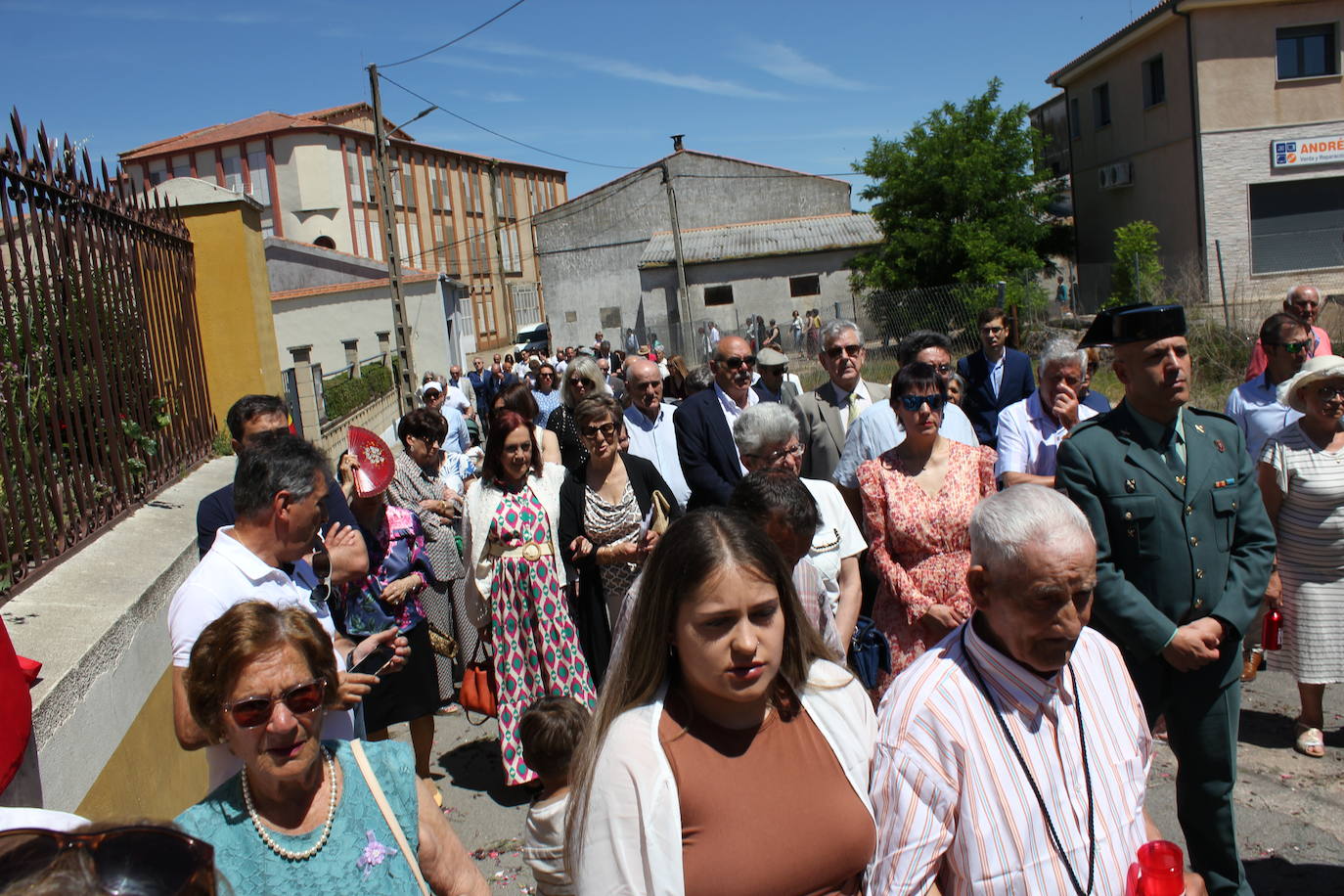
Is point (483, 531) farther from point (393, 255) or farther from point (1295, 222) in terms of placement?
point (1295, 222)

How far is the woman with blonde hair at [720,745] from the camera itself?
2121 mm

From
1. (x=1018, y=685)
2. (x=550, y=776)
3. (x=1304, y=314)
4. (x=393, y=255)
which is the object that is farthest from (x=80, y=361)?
(x=393, y=255)

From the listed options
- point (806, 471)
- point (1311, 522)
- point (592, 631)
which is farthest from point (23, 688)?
point (1311, 522)

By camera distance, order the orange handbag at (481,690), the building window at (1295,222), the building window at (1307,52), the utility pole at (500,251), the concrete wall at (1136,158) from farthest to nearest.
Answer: the utility pole at (500,251), the concrete wall at (1136,158), the building window at (1295,222), the building window at (1307,52), the orange handbag at (481,690)

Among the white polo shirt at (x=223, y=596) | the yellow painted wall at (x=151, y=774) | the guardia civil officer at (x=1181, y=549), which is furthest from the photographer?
the yellow painted wall at (x=151, y=774)

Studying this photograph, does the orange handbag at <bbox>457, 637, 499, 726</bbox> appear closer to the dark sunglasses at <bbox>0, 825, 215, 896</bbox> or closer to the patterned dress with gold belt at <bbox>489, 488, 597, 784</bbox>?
the patterned dress with gold belt at <bbox>489, 488, 597, 784</bbox>

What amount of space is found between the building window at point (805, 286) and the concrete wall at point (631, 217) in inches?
352

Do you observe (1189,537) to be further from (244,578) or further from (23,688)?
(23,688)

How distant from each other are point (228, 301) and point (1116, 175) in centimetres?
2700

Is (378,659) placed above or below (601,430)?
below

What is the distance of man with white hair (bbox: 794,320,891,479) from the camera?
20.1 feet

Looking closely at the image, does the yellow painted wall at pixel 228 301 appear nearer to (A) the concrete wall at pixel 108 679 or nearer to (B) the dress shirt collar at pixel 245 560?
(A) the concrete wall at pixel 108 679

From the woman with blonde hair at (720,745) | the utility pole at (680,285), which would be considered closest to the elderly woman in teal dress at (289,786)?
the woman with blonde hair at (720,745)

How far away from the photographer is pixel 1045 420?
5.46 meters
